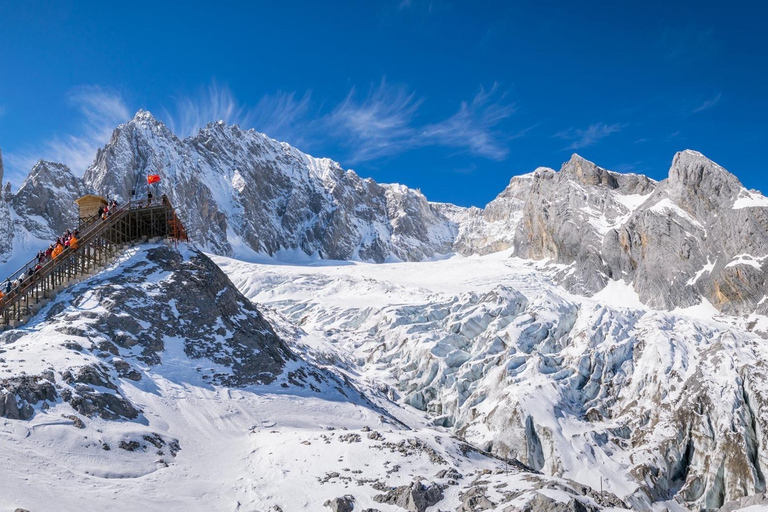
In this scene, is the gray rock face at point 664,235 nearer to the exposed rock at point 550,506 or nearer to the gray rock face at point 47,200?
the exposed rock at point 550,506

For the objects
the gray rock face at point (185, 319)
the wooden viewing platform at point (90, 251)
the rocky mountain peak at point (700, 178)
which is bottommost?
the gray rock face at point (185, 319)

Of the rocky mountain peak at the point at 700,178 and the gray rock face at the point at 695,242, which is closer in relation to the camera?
the gray rock face at the point at 695,242

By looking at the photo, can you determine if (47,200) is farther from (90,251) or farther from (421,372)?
(421,372)

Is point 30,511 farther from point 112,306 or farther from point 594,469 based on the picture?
point 594,469

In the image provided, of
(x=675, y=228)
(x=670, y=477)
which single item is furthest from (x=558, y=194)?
(x=670, y=477)

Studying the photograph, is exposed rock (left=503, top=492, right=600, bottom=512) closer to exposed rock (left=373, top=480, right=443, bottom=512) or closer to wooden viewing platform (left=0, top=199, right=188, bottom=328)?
exposed rock (left=373, top=480, right=443, bottom=512)

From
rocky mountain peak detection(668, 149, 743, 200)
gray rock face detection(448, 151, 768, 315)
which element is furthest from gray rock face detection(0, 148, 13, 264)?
rocky mountain peak detection(668, 149, 743, 200)

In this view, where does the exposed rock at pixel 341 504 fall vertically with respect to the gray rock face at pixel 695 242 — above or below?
below

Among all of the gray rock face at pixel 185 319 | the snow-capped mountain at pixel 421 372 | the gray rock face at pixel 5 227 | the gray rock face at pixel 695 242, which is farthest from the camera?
the gray rock face at pixel 5 227

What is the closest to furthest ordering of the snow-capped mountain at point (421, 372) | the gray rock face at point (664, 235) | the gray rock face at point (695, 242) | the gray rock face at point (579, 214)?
the snow-capped mountain at point (421, 372) < the gray rock face at point (695, 242) < the gray rock face at point (664, 235) < the gray rock face at point (579, 214)

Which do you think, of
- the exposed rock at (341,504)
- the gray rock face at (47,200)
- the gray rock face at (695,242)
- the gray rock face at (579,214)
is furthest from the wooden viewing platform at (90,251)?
the gray rock face at (579,214)
